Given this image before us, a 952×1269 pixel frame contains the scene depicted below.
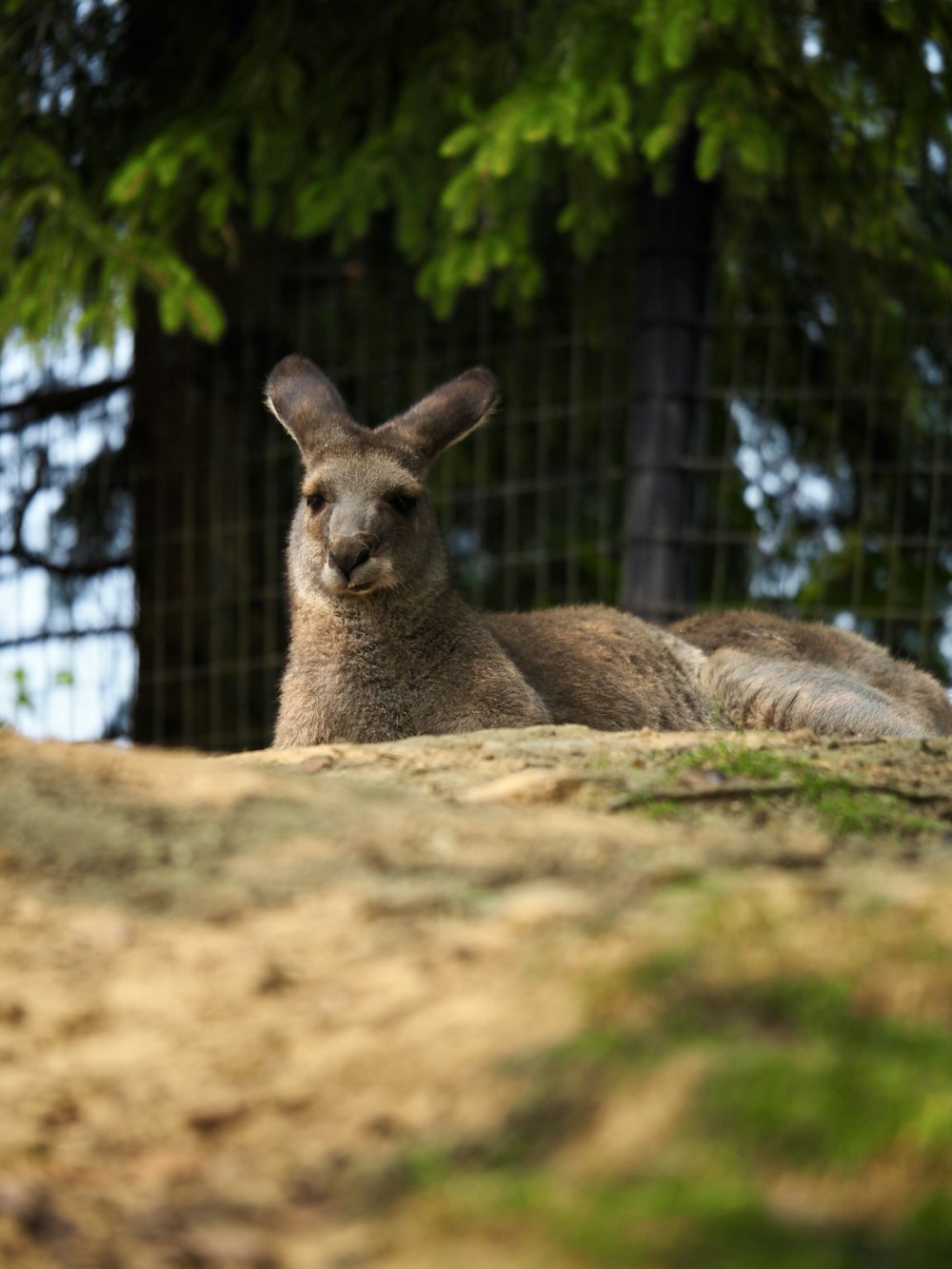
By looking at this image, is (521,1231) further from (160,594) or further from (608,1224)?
(160,594)

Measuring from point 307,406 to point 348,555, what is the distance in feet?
3.56

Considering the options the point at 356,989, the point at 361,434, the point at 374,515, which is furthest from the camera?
the point at 361,434

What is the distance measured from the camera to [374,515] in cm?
651

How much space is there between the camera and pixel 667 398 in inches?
368

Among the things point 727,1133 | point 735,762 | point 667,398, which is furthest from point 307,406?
point 727,1133

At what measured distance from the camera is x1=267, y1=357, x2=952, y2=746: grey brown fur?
649 centimetres

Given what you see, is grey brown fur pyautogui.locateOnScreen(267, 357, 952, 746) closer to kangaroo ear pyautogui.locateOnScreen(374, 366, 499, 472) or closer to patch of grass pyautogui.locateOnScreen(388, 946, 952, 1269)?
kangaroo ear pyautogui.locateOnScreen(374, 366, 499, 472)

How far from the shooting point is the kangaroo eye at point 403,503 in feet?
22.0

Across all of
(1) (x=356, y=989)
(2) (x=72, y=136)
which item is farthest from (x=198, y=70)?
(1) (x=356, y=989)

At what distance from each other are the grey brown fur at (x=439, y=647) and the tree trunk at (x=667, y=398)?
173 cm

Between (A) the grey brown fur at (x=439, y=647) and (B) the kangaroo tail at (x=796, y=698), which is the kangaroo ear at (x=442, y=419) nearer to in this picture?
(A) the grey brown fur at (x=439, y=647)

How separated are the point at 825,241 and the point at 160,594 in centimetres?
451

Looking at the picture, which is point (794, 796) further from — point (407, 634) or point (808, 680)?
point (808, 680)

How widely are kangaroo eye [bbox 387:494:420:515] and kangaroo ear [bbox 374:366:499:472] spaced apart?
0.25m
